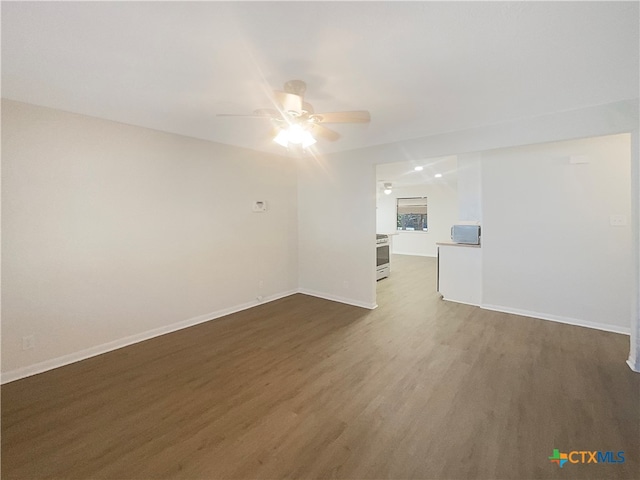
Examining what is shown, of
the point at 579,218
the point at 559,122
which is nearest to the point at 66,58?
the point at 559,122

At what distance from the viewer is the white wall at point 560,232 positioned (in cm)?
324

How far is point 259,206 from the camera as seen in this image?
174 inches

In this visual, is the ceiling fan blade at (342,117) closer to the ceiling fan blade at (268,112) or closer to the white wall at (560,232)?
the ceiling fan blade at (268,112)

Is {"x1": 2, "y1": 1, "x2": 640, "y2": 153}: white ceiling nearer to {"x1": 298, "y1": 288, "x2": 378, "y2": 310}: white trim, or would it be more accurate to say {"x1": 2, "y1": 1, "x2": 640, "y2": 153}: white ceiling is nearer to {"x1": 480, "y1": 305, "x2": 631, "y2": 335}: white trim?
{"x1": 480, "y1": 305, "x2": 631, "y2": 335}: white trim

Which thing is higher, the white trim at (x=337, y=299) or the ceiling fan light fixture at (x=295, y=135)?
the ceiling fan light fixture at (x=295, y=135)

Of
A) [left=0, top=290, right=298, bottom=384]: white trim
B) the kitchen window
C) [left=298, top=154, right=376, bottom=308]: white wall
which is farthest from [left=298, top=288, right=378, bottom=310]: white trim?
the kitchen window

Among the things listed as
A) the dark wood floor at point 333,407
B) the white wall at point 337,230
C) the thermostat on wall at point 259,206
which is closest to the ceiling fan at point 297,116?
the white wall at point 337,230

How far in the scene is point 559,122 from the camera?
2.70 meters

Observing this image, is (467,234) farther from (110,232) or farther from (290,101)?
(110,232)

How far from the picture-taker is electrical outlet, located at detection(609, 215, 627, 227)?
3.20 metres

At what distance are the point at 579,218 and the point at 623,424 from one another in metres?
2.57

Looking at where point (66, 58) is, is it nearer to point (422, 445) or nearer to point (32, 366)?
point (32, 366)

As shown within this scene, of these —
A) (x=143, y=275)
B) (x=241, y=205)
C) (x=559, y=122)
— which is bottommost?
(x=143, y=275)

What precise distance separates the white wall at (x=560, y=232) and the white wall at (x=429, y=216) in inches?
182
